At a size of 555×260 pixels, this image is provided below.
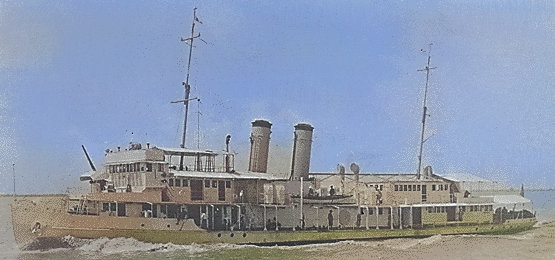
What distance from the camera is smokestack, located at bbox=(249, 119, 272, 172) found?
4.69 m

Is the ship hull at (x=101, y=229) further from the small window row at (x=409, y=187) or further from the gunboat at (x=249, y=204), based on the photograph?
the small window row at (x=409, y=187)

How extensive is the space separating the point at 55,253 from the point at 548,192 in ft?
9.00

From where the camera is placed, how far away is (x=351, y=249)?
16.1 ft

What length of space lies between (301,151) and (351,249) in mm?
619

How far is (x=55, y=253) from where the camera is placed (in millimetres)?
4457

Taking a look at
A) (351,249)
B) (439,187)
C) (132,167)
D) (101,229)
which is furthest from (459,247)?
(101,229)

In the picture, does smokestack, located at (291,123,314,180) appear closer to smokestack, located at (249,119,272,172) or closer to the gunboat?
the gunboat

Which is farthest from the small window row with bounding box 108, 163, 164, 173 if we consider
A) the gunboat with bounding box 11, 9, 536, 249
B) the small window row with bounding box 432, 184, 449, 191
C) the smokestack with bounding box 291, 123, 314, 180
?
the small window row with bounding box 432, 184, 449, 191

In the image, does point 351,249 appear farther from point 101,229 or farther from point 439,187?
point 101,229

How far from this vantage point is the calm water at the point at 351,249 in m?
4.47

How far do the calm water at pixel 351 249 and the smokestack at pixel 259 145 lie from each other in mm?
469

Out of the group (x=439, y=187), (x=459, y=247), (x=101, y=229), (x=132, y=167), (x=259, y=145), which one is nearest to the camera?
(x=101, y=229)

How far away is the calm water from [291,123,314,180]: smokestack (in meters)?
0.43

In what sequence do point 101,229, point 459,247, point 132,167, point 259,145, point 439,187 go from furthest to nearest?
1. point 439,187
2. point 459,247
3. point 259,145
4. point 132,167
5. point 101,229
